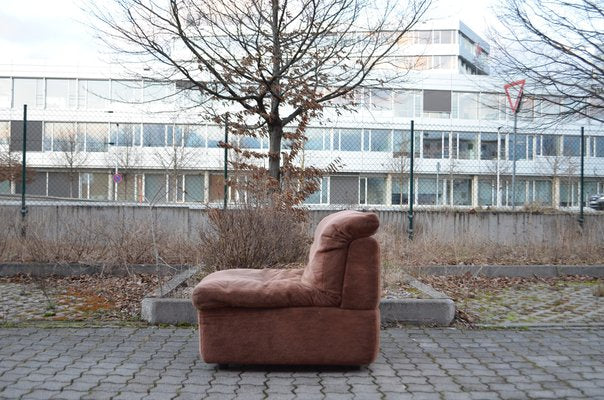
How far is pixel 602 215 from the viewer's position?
11.8m

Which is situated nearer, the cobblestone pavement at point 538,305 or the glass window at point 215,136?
the cobblestone pavement at point 538,305

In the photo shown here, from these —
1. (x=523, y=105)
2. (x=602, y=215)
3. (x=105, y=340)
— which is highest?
(x=523, y=105)

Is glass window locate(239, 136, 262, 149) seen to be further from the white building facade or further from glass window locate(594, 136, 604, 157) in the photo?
glass window locate(594, 136, 604, 157)

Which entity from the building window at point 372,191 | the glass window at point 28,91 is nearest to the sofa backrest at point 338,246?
the building window at point 372,191

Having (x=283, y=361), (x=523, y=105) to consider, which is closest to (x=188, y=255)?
(x=283, y=361)

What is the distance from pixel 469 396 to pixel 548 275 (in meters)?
6.27

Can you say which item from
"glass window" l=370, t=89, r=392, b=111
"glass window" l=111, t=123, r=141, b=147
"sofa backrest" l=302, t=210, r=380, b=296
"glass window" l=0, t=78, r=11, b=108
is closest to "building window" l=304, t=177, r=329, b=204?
"glass window" l=370, t=89, r=392, b=111

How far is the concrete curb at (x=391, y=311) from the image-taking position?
6.02 m

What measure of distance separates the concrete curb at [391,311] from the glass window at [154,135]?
20.1 metres

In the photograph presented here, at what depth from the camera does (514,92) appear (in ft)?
40.2

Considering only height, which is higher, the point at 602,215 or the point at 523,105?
the point at 523,105

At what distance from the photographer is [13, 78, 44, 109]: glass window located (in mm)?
38031

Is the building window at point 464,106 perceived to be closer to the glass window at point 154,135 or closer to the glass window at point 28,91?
→ the glass window at point 154,135

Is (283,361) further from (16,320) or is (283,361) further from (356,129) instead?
(356,129)
